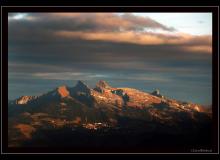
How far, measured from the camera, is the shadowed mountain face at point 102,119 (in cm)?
921

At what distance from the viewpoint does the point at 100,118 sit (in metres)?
9.27

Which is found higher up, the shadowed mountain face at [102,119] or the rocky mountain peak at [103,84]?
the rocky mountain peak at [103,84]

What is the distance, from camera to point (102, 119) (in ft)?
30.3

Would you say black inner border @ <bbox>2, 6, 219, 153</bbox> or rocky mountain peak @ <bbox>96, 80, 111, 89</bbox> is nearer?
black inner border @ <bbox>2, 6, 219, 153</bbox>

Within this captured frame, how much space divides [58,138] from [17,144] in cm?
80

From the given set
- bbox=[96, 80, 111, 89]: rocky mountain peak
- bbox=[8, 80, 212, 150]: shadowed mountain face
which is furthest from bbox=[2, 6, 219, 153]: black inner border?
bbox=[96, 80, 111, 89]: rocky mountain peak

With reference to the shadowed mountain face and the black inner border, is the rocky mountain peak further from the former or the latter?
the black inner border

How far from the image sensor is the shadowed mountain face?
9211 mm
